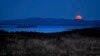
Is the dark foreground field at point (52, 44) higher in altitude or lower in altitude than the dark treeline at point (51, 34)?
lower

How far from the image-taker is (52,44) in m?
3.27

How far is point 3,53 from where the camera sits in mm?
3178

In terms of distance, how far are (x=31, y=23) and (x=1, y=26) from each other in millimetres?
648

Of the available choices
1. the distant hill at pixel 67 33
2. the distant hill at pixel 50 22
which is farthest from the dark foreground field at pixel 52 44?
the distant hill at pixel 50 22

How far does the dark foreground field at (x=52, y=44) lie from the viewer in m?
3.17

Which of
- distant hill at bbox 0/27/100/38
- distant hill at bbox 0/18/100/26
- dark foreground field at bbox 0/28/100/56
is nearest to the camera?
distant hill at bbox 0/18/100/26

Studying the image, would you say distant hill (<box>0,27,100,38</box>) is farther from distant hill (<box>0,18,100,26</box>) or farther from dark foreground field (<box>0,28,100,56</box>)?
distant hill (<box>0,18,100,26</box>)

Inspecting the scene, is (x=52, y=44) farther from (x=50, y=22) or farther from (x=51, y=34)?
(x=50, y=22)

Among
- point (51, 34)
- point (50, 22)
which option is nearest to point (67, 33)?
point (51, 34)

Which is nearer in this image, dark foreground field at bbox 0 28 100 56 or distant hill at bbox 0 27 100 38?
distant hill at bbox 0 27 100 38

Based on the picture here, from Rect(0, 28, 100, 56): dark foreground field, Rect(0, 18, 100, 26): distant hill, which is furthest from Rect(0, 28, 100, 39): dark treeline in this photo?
Rect(0, 18, 100, 26): distant hill

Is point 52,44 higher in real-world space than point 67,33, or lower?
lower

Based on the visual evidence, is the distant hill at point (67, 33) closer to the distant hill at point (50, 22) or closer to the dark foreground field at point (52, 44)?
the dark foreground field at point (52, 44)

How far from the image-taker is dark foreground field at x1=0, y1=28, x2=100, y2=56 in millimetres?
3166
